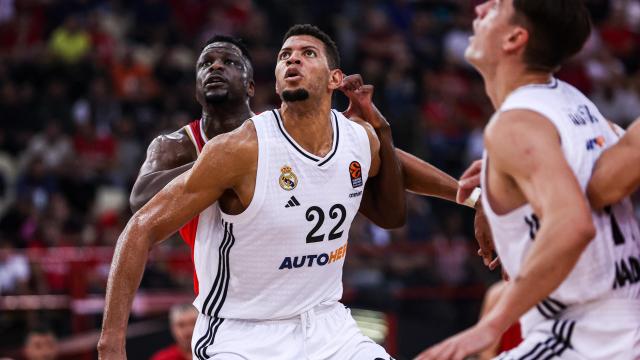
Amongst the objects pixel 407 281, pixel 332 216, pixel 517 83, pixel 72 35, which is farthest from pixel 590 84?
pixel 517 83

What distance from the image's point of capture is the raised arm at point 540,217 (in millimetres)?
3420

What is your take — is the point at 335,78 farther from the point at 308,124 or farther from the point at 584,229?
the point at 584,229

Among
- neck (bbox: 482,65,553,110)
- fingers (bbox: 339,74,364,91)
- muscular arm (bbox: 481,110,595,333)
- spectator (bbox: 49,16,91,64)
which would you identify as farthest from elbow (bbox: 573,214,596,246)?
spectator (bbox: 49,16,91,64)

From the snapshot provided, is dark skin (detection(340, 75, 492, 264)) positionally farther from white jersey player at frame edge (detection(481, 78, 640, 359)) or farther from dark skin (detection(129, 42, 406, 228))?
white jersey player at frame edge (detection(481, 78, 640, 359))

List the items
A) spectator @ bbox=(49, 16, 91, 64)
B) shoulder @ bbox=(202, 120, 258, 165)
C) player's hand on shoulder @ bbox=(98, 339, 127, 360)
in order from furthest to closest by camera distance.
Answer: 1. spectator @ bbox=(49, 16, 91, 64)
2. shoulder @ bbox=(202, 120, 258, 165)
3. player's hand on shoulder @ bbox=(98, 339, 127, 360)

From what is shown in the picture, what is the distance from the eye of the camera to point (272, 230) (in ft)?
17.0

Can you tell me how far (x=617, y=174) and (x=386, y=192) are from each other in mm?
2252

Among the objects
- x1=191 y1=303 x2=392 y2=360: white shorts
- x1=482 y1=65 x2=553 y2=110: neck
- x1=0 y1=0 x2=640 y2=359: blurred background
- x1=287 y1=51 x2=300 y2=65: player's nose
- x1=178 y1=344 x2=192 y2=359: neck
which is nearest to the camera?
x1=482 y1=65 x2=553 y2=110: neck

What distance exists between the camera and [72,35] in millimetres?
16562

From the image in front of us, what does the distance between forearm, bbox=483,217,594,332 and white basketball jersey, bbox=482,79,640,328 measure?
241mm

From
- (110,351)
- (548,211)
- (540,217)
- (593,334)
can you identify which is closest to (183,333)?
(110,351)

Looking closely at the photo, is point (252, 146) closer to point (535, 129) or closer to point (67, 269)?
point (535, 129)

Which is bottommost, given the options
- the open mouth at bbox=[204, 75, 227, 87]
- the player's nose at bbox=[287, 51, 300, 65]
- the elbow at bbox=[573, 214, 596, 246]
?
the elbow at bbox=[573, 214, 596, 246]

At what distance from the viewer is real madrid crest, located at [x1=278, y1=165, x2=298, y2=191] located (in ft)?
17.0
